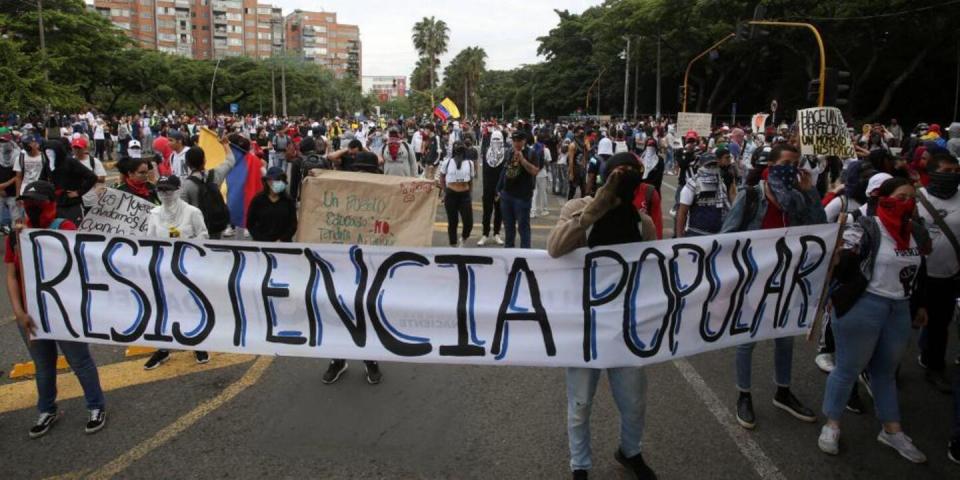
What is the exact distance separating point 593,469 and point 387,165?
685 centimetres

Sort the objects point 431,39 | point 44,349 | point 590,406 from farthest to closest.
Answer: point 431,39 → point 44,349 → point 590,406

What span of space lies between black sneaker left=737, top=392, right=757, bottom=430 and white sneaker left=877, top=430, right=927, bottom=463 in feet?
2.52

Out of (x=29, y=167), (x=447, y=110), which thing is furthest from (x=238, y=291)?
(x=447, y=110)

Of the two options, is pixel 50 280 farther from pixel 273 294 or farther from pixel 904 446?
pixel 904 446

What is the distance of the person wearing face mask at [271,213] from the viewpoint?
5.73 meters

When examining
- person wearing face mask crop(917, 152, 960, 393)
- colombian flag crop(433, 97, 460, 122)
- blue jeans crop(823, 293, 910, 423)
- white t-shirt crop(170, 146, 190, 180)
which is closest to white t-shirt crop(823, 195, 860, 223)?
person wearing face mask crop(917, 152, 960, 393)

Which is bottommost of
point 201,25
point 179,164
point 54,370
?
point 54,370

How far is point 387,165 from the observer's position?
9.96 metres

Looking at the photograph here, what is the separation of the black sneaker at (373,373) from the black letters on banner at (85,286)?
1.84 m

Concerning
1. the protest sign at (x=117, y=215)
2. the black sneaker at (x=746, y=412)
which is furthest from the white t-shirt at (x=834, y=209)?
the protest sign at (x=117, y=215)

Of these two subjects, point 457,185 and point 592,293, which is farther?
point 457,185

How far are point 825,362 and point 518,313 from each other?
3.13 metres

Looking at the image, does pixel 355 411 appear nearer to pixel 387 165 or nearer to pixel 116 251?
pixel 116 251

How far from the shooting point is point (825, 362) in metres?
5.54
